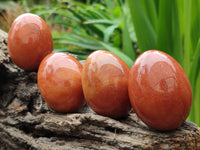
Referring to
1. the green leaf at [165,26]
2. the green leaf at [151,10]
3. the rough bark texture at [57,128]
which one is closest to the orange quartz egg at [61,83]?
the rough bark texture at [57,128]

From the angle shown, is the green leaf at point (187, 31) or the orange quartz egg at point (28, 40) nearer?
the orange quartz egg at point (28, 40)

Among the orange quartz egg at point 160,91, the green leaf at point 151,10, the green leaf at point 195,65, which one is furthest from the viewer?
the green leaf at point 151,10

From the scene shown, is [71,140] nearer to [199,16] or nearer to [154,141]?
[154,141]

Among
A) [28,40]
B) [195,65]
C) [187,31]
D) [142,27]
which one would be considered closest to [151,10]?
[142,27]

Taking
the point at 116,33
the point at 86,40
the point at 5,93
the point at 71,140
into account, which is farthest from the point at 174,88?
the point at 116,33

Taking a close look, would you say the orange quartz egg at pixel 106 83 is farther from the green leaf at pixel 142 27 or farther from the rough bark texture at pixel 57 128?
the green leaf at pixel 142 27

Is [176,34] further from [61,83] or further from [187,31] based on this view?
[61,83]
